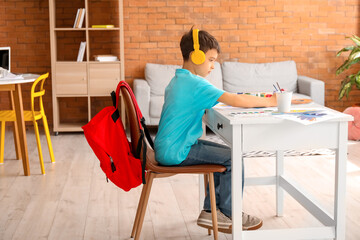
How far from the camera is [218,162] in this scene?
2773 millimetres

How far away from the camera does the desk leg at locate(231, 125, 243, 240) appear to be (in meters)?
2.46

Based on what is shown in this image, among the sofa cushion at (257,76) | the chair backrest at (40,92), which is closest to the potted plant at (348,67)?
the sofa cushion at (257,76)

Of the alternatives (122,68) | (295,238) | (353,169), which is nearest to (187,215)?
(295,238)

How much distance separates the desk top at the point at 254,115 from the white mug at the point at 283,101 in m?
0.05

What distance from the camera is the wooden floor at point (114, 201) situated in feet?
10.5

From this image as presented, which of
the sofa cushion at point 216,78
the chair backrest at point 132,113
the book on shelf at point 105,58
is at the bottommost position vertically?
the sofa cushion at point 216,78

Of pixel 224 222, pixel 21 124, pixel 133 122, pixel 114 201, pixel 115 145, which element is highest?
pixel 133 122

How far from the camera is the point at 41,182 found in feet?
14.0

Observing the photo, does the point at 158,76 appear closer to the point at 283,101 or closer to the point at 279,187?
the point at 279,187

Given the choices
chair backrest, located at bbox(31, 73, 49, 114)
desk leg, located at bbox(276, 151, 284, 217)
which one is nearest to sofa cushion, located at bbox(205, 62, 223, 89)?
chair backrest, located at bbox(31, 73, 49, 114)

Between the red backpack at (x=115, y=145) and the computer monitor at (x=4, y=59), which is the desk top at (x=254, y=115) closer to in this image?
the red backpack at (x=115, y=145)

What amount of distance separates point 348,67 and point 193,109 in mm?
4134

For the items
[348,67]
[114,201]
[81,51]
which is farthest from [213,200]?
[348,67]

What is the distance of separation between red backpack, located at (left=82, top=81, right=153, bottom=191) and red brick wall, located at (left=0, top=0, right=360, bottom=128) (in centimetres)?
395
